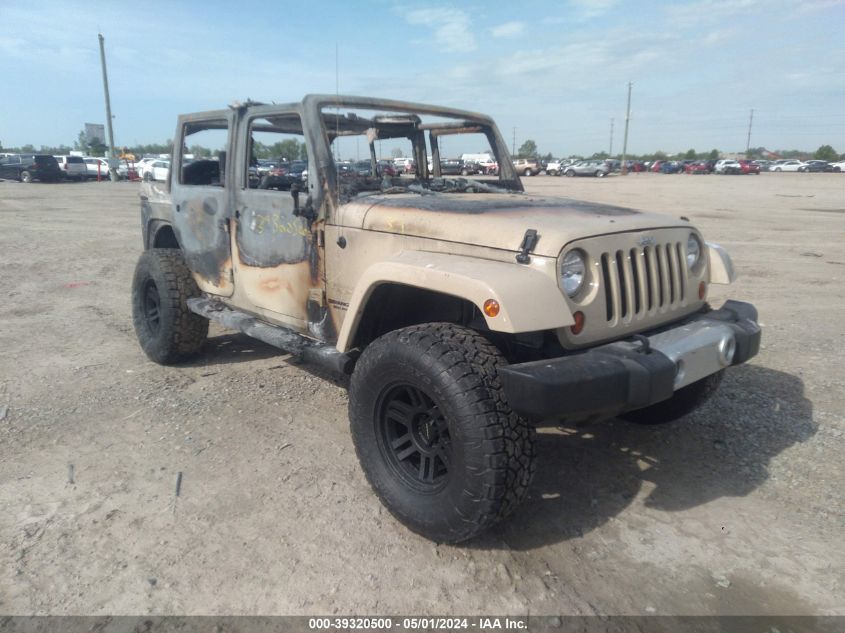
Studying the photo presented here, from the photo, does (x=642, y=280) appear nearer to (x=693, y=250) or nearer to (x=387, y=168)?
(x=693, y=250)

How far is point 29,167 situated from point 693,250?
114ft

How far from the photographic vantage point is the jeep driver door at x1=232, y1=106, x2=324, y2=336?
3566 millimetres

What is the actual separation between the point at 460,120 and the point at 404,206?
1.61 m

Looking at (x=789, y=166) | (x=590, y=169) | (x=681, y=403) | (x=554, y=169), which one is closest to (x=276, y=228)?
(x=681, y=403)

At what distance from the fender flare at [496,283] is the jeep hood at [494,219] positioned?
4.6 inches

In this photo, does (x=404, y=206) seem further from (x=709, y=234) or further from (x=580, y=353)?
(x=709, y=234)

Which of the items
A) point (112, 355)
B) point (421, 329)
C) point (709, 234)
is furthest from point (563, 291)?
point (709, 234)

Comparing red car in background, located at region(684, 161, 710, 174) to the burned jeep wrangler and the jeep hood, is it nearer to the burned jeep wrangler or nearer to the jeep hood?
the burned jeep wrangler

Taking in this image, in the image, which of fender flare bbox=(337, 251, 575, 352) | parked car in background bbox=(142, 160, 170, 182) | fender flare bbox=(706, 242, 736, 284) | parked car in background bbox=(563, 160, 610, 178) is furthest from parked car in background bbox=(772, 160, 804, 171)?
fender flare bbox=(337, 251, 575, 352)

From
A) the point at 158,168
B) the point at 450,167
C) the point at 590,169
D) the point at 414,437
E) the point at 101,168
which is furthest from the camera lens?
the point at 590,169

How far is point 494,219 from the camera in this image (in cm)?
281

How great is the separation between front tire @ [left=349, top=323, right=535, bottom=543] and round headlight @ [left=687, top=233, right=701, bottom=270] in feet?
4.66

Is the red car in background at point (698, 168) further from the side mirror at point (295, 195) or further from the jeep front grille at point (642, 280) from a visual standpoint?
the side mirror at point (295, 195)

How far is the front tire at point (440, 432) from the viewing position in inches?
94.5
